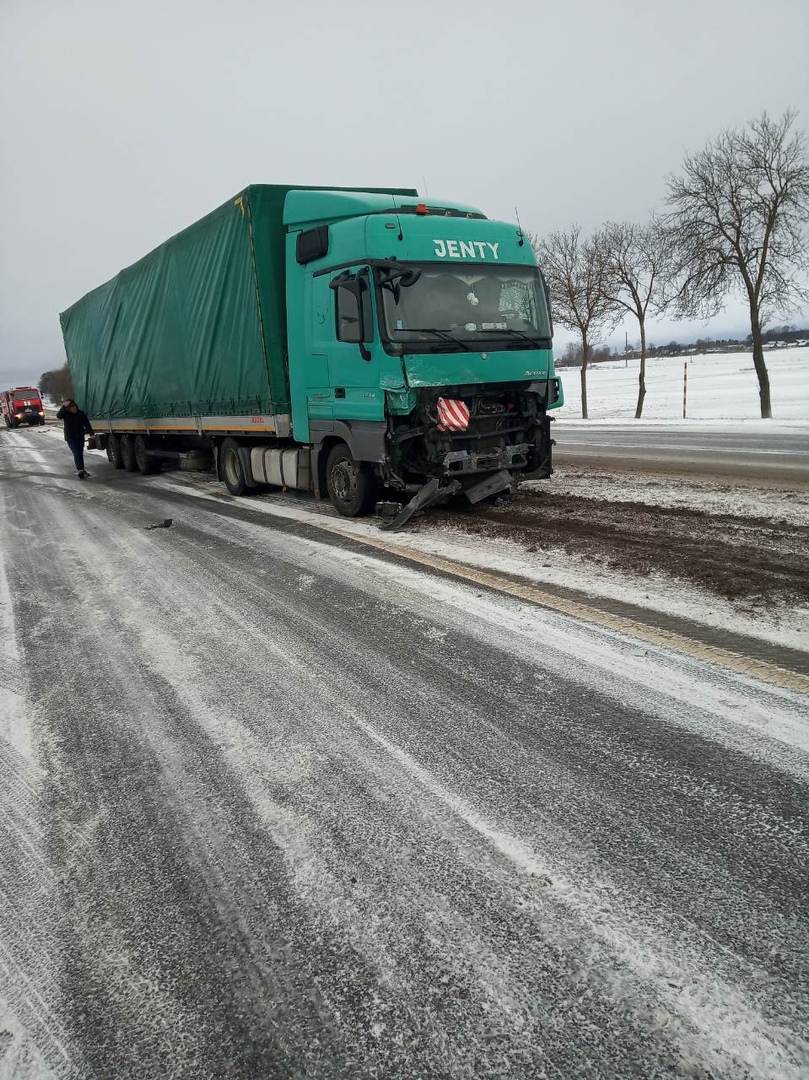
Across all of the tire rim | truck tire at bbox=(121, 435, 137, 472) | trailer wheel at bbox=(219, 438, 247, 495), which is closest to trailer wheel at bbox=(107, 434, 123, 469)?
truck tire at bbox=(121, 435, 137, 472)

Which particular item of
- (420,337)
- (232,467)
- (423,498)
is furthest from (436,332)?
(232,467)

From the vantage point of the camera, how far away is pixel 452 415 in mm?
6906

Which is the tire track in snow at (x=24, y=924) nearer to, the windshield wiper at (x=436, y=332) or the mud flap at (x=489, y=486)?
the windshield wiper at (x=436, y=332)

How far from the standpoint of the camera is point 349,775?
2689mm

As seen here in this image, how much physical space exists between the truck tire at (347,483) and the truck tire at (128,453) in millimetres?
9337

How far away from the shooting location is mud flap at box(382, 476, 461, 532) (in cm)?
712

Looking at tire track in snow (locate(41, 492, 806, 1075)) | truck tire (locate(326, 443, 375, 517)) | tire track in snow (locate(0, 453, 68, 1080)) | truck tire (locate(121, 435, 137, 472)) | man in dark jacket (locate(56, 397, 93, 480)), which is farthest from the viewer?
truck tire (locate(121, 435, 137, 472))

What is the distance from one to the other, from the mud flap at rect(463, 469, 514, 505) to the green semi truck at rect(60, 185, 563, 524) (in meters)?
0.01

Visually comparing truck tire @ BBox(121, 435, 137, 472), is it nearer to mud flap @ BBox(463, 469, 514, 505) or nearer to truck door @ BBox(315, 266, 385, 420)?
truck door @ BBox(315, 266, 385, 420)

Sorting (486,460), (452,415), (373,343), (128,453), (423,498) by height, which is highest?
(373,343)

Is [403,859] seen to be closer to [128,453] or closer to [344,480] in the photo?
[344,480]

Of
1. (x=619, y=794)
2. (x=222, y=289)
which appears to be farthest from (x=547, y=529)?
(x=222, y=289)

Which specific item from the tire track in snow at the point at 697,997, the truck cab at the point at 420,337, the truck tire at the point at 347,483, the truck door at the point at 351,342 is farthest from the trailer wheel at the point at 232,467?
the tire track in snow at the point at 697,997

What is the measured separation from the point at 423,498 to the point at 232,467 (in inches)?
188
